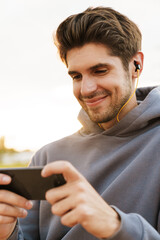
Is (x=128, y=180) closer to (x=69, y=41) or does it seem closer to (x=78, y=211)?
(x=78, y=211)

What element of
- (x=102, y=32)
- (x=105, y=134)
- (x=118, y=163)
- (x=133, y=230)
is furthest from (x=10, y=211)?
(x=102, y=32)

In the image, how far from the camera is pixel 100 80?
2.45 meters

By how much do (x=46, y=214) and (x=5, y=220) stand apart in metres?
0.97

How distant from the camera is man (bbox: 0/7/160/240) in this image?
2014 millimetres

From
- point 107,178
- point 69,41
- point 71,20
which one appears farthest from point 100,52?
point 107,178

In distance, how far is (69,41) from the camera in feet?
8.50

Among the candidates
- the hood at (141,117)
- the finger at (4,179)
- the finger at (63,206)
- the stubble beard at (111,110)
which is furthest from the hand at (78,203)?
the stubble beard at (111,110)

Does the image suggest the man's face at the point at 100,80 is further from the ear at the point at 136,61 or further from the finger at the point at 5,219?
the finger at the point at 5,219

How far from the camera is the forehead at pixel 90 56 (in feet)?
7.87

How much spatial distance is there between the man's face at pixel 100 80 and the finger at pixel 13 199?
3.69 ft

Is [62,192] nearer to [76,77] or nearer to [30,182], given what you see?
[30,182]

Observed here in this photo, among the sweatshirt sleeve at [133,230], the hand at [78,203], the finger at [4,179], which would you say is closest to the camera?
the hand at [78,203]

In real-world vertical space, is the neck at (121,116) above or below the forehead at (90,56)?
below

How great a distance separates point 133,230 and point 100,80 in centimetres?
136
